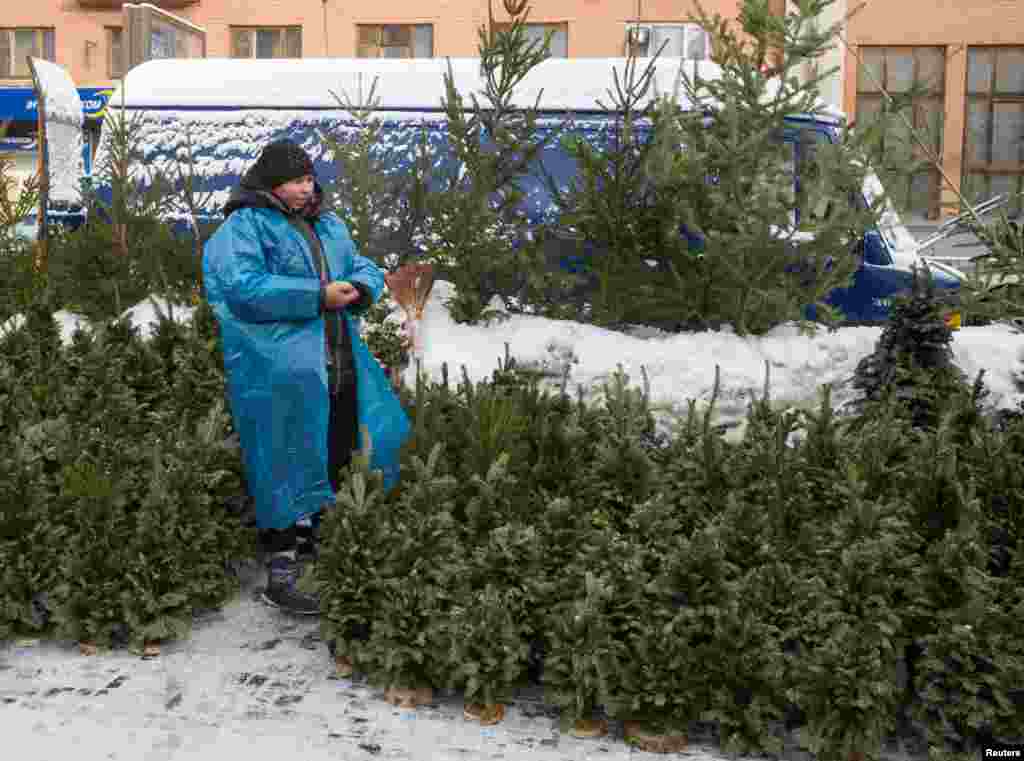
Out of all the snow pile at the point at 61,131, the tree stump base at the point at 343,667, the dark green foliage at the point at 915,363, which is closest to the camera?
the tree stump base at the point at 343,667

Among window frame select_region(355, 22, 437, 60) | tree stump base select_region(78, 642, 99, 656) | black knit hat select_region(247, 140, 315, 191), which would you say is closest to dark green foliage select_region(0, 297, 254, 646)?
tree stump base select_region(78, 642, 99, 656)

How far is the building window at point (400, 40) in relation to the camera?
25.9m

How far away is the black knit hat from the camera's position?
4.43 meters

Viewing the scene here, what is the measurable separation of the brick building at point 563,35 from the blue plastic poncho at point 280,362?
1888 centimetres

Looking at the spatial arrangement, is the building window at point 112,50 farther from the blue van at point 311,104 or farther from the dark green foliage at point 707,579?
the dark green foliage at point 707,579

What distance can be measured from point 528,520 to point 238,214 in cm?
157

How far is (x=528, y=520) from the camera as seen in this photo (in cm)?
442

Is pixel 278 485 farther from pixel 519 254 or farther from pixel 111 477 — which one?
pixel 519 254

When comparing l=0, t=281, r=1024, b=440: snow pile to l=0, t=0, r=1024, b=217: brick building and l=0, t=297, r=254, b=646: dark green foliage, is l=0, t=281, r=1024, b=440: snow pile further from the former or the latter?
l=0, t=0, r=1024, b=217: brick building

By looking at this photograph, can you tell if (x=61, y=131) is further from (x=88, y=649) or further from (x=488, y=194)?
(x=88, y=649)

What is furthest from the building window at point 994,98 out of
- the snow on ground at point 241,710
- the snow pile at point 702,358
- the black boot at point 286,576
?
the snow on ground at point 241,710

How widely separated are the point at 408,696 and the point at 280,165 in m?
1.99

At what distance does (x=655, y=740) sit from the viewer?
141 inches

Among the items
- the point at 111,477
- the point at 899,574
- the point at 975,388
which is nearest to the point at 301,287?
the point at 111,477
